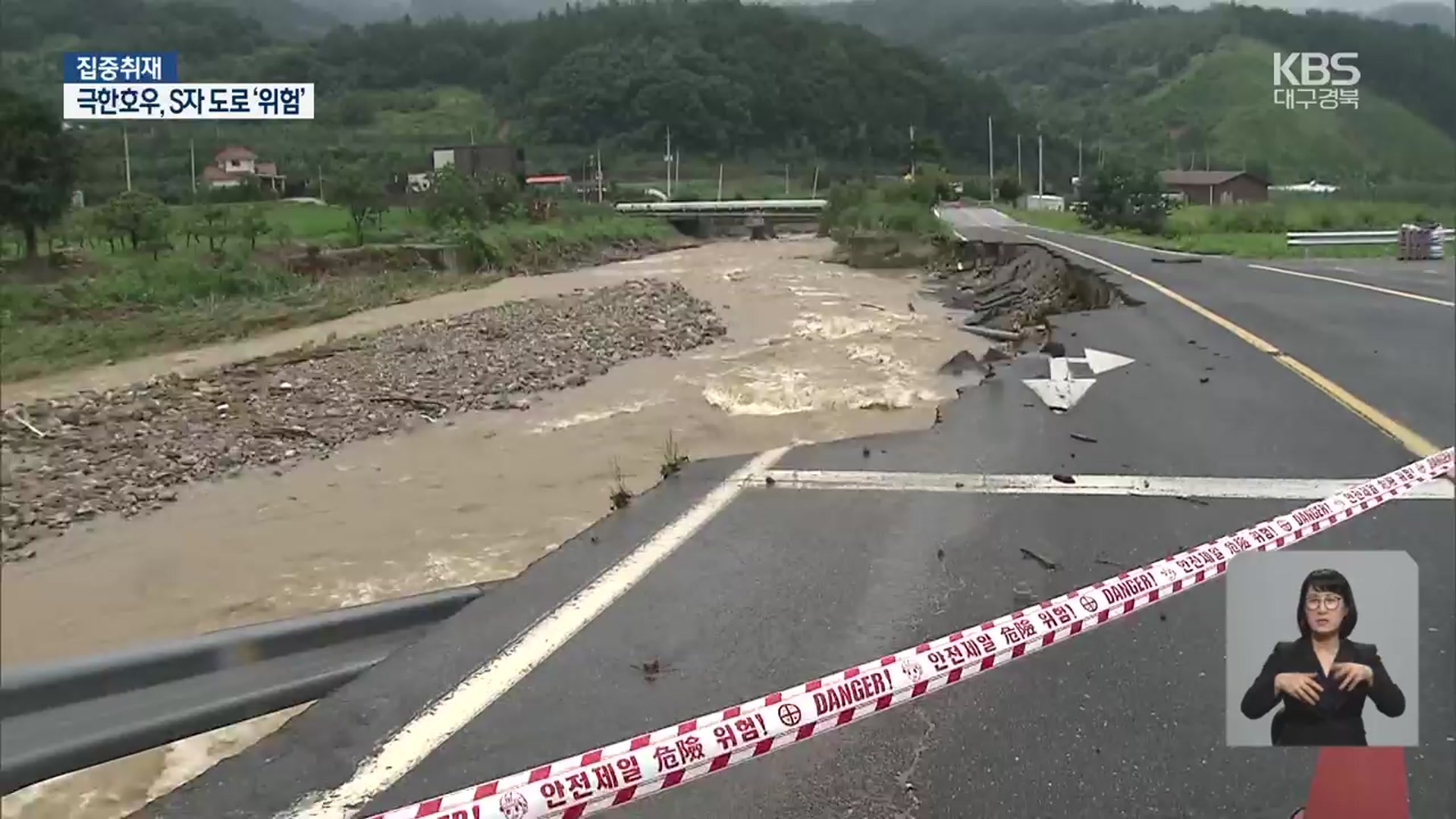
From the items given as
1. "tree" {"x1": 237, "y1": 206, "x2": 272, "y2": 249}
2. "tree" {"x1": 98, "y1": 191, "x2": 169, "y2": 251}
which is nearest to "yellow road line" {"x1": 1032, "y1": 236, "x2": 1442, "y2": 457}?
"tree" {"x1": 98, "y1": 191, "x2": 169, "y2": 251}

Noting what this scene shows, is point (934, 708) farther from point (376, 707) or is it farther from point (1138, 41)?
point (1138, 41)

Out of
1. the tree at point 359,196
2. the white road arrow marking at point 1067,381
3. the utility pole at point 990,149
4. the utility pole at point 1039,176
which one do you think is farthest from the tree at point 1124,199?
the utility pole at point 990,149

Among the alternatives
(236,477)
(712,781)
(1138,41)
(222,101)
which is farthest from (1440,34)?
(1138,41)

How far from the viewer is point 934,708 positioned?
12.3ft

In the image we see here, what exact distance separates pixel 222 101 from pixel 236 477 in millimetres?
14462

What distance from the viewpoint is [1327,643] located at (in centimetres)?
205

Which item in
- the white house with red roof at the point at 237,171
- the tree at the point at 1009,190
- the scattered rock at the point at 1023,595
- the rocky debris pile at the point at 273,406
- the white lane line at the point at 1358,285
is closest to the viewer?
the scattered rock at the point at 1023,595

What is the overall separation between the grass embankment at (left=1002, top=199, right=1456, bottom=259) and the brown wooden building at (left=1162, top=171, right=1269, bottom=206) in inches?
247

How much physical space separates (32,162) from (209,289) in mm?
10549

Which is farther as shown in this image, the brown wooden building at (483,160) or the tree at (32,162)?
the brown wooden building at (483,160)

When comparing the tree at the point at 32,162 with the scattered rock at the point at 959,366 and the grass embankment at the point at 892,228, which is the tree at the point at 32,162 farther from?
the grass embankment at the point at 892,228

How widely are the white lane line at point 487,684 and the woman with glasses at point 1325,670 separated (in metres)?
2.26

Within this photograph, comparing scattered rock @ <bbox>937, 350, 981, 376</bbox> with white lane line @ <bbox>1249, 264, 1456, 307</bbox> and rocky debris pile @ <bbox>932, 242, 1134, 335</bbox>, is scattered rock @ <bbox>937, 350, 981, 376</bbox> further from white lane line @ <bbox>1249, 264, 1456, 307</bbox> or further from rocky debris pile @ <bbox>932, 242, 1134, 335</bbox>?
white lane line @ <bbox>1249, 264, 1456, 307</bbox>

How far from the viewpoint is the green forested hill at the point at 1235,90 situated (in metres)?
46.0
